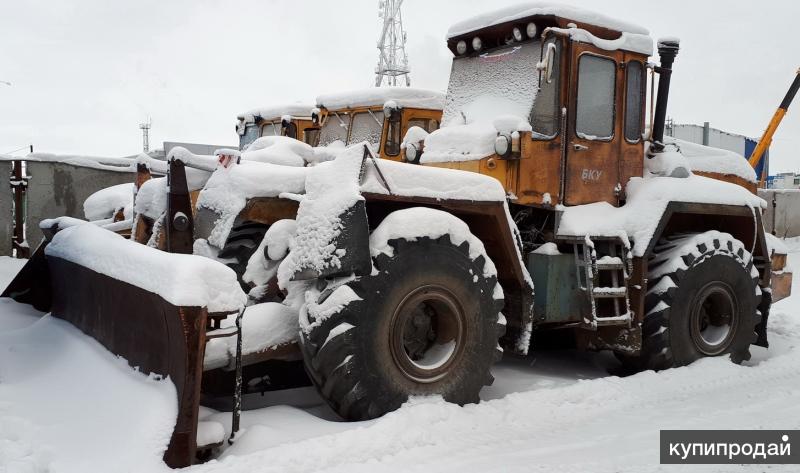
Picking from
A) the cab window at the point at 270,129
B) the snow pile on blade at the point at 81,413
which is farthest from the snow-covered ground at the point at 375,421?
the cab window at the point at 270,129

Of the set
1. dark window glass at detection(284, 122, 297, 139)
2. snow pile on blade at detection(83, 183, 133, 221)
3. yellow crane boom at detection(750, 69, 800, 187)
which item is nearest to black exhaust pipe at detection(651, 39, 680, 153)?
yellow crane boom at detection(750, 69, 800, 187)

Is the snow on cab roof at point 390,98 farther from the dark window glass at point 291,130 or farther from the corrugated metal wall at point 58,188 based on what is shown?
the corrugated metal wall at point 58,188

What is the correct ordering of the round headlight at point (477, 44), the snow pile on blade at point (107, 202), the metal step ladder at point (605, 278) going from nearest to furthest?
the metal step ladder at point (605, 278), the round headlight at point (477, 44), the snow pile on blade at point (107, 202)

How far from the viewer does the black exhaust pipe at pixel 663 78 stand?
20.1 ft

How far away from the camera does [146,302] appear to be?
12.9 ft

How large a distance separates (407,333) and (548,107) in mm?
2245

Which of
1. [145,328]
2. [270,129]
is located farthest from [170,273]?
[270,129]

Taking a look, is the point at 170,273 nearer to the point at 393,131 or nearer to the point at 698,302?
the point at 698,302

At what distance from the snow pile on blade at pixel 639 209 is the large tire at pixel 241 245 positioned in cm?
235

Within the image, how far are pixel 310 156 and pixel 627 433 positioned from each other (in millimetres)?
4463

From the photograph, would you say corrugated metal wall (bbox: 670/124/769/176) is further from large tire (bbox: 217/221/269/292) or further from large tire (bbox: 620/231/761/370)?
large tire (bbox: 217/221/269/292)

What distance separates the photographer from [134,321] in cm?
412

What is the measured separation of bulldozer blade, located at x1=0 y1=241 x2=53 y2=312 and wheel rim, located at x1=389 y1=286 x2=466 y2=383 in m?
3.25

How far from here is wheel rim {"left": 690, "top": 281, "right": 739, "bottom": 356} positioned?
588 centimetres
